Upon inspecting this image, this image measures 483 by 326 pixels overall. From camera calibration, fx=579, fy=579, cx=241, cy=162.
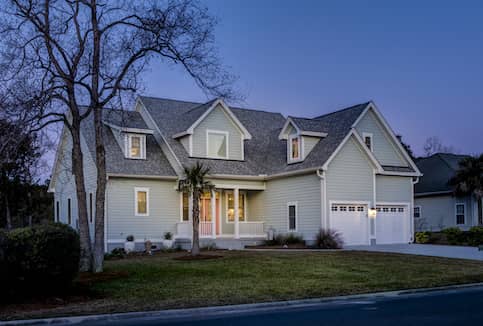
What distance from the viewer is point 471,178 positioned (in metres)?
37.8

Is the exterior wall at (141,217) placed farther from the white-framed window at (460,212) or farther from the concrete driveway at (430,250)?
the white-framed window at (460,212)

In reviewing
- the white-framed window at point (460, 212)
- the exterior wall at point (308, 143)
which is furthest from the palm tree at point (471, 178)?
the exterior wall at point (308, 143)

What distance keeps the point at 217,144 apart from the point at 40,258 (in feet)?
65.1

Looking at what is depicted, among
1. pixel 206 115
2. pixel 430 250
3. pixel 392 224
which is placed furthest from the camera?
pixel 206 115

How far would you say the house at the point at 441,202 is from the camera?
1534 inches

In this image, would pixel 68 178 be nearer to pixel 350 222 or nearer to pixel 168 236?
pixel 168 236

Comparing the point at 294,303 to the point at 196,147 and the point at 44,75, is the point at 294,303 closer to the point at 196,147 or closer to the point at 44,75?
the point at 44,75

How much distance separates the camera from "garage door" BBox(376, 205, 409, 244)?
31844 millimetres

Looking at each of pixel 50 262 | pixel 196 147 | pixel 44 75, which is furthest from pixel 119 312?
pixel 196 147

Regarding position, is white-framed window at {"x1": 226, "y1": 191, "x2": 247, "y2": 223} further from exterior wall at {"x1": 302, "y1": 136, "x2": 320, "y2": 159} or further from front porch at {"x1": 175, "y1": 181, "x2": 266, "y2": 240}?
exterior wall at {"x1": 302, "y1": 136, "x2": 320, "y2": 159}

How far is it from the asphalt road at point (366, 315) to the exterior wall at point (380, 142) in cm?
1835

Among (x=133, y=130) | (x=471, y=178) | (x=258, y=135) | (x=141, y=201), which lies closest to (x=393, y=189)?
(x=471, y=178)

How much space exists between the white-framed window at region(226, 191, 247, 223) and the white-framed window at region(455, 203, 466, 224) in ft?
50.7

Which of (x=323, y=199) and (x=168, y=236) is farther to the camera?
(x=168, y=236)
